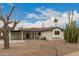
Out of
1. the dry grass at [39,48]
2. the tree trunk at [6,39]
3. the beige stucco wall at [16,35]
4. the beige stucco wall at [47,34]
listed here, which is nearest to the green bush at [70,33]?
the dry grass at [39,48]

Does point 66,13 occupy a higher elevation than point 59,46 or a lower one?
higher

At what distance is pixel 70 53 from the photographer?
6.72m

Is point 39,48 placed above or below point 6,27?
below

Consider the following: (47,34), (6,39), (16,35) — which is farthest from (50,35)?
(6,39)

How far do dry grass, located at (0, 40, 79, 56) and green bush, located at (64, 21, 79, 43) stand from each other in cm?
6

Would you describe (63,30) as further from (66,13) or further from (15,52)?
(15,52)

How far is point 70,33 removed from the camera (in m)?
6.77

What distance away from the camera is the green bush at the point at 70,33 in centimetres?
676

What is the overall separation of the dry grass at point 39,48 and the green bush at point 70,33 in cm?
6

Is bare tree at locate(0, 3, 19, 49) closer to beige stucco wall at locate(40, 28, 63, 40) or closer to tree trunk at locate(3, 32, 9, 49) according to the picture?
tree trunk at locate(3, 32, 9, 49)

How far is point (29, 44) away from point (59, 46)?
0.38m

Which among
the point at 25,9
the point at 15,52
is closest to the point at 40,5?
the point at 25,9

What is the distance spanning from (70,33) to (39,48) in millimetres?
434

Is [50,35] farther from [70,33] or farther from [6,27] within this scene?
[6,27]
